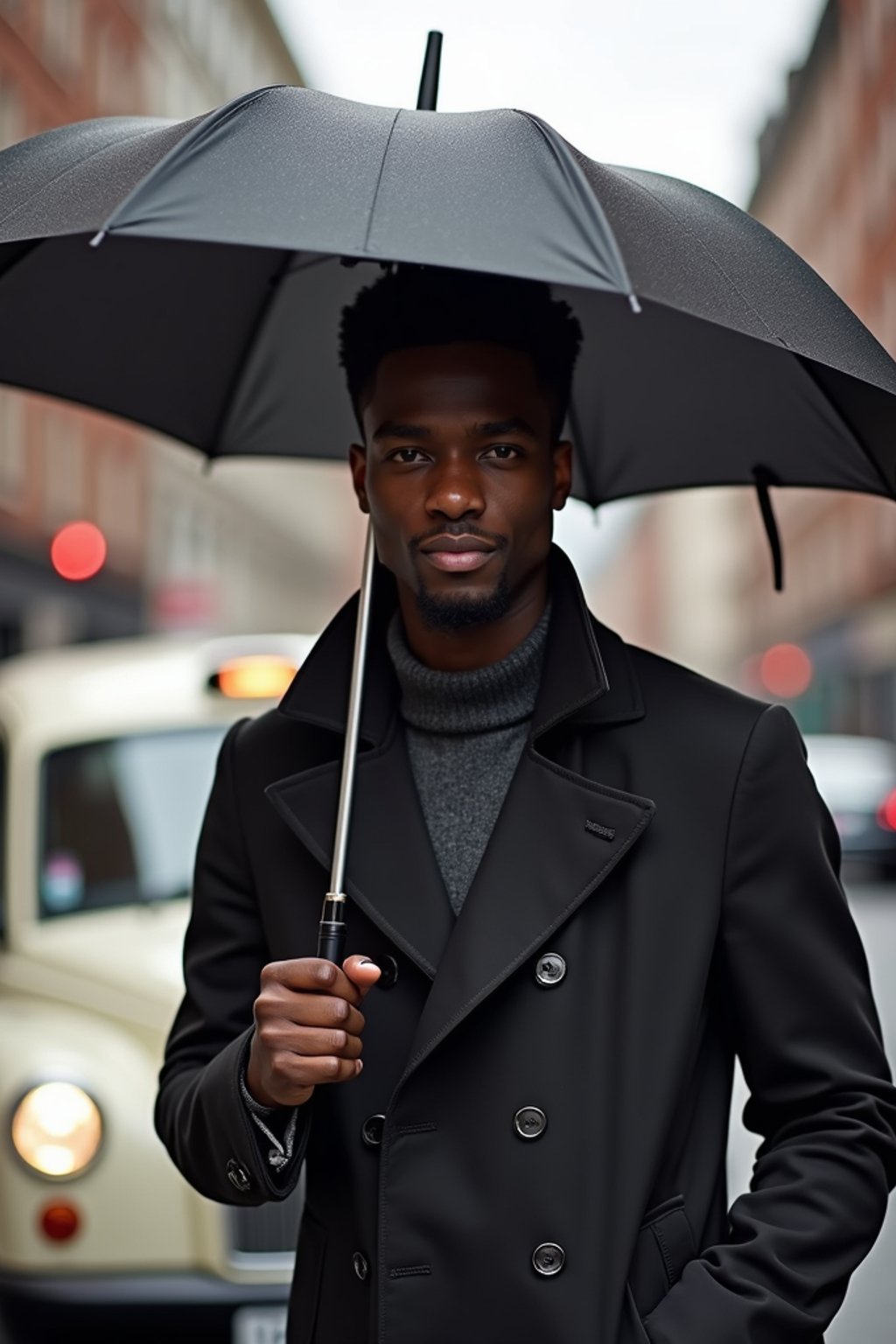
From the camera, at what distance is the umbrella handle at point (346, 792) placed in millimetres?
2191

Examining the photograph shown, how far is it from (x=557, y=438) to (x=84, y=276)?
1.04 m

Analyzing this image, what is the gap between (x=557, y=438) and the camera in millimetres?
2414

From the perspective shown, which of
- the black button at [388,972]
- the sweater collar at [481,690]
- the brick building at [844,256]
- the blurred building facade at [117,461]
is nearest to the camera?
the black button at [388,972]

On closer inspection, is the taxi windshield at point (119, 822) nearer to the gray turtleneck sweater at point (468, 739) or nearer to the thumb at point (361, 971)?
the gray turtleneck sweater at point (468, 739)

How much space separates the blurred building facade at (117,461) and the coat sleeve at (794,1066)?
19.0 m

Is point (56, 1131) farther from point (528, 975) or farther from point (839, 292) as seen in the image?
point (839, 292)

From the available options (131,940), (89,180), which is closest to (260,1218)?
(131,940)

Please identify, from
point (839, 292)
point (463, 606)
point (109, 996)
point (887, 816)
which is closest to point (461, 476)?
point (463, 606)

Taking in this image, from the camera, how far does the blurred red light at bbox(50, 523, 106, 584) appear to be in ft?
53.4

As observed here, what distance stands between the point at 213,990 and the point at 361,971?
1.53ft

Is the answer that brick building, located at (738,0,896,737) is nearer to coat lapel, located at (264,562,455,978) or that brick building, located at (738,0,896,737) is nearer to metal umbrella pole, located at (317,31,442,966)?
metal umbrella pole, located at (317,31,442,966)

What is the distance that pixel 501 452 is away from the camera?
2.28m

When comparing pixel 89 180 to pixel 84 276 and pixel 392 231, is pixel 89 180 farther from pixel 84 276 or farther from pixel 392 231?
pixel 84 276

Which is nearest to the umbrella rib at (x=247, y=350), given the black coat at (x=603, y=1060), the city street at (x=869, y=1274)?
the black coat at (x=603, y=1060)
